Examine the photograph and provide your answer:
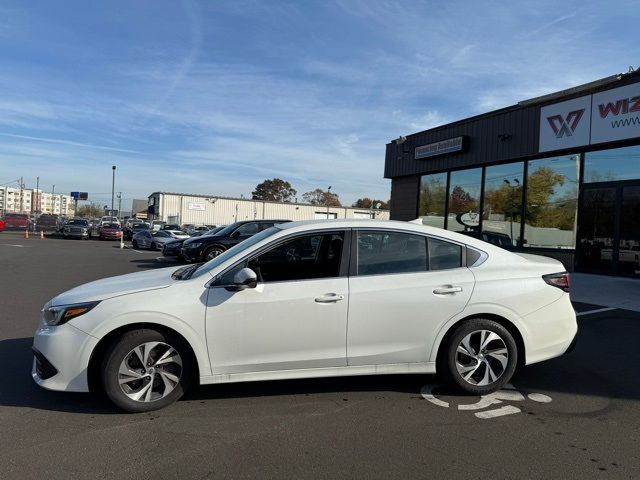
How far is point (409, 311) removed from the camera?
14.4ft

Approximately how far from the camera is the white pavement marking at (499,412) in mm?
4148

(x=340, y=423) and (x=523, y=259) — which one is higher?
(x=523, y=259)

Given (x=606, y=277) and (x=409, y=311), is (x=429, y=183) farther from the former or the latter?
(x=409, y=311)

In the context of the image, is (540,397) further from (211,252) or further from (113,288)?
(211,252)

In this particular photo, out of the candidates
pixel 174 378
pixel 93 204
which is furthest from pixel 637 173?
pixel 93 204

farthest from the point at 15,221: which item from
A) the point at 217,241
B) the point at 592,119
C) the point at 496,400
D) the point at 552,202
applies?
the point at 496,400

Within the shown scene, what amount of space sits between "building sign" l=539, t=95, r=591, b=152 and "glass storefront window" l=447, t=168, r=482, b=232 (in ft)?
10.5

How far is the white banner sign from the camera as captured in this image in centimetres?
1205

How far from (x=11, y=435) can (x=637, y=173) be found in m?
13.7

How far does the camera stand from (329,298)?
4.24m

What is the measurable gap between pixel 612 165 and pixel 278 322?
12186 mm

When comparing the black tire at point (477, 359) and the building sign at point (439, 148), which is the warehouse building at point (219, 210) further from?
the black tire at point (477, 359)

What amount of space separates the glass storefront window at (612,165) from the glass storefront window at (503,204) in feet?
7.43

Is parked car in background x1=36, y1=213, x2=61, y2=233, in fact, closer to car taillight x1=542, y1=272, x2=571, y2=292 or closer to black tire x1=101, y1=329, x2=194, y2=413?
black tire x1=101, y1=329, x2=194, y2=413
